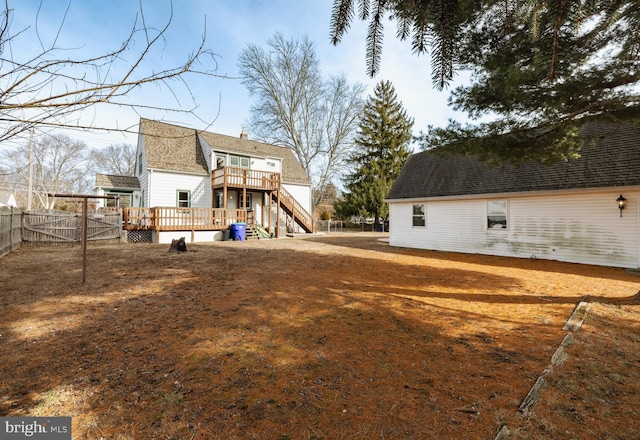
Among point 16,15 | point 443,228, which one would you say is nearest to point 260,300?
point 16,15

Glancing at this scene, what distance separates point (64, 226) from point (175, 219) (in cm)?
465

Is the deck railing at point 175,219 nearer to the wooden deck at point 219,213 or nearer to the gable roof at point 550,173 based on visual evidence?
the wooden deck at point 219,213

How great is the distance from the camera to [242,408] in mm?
2229

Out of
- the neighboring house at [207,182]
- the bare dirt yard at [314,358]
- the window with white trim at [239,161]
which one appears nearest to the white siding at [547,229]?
the bare dirt yard at [314,358]

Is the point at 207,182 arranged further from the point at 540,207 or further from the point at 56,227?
the point at 540,207

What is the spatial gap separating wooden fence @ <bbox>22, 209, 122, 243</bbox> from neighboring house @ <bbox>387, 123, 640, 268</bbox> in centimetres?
1487

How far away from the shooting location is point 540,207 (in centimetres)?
1023

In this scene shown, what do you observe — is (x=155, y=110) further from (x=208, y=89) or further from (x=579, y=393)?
(x=579, y=393)

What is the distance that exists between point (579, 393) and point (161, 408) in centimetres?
357

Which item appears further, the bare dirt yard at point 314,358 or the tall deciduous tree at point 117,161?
the tall deciduous tree at point 117,161

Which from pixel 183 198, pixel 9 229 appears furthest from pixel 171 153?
pixel 9 229

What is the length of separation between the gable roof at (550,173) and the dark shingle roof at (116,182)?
17152mm

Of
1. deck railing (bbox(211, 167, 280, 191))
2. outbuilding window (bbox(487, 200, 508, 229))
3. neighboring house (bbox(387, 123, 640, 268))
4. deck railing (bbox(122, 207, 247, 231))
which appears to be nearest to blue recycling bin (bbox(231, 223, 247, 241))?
deck railing (bbox(122, 207, 247, 231))

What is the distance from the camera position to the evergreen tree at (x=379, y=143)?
28.0 m
